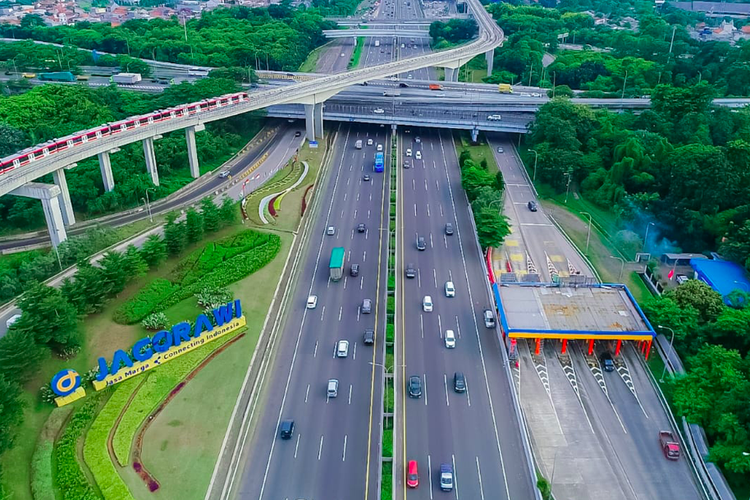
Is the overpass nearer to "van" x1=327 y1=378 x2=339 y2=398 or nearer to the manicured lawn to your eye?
the manicured lawn

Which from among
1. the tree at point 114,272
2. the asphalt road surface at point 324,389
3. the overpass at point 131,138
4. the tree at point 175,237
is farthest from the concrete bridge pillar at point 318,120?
the tree at point 114,272

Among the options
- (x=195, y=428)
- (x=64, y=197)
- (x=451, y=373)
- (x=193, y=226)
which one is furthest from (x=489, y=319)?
(x=64, y=197)

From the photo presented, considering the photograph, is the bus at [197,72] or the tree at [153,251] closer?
the tree at [153,251]

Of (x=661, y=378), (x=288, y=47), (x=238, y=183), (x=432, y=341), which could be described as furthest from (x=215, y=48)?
(x=661, y=378)

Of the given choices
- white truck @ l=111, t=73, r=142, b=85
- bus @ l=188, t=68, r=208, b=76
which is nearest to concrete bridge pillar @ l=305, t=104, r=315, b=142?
bus @ l=188, t=68, r=208, b=76

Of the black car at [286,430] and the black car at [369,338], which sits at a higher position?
the black car at [369,338]

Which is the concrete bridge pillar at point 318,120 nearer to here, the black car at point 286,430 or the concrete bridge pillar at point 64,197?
the concrete bridge pillar at point 64,197
